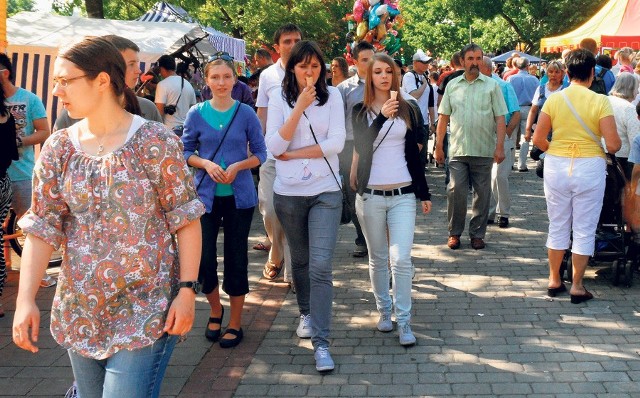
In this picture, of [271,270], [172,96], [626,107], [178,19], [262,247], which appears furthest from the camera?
[178,19]

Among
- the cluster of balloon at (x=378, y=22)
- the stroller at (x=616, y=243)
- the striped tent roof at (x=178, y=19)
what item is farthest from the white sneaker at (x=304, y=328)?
the striped tent roof at (x=178, y=19)

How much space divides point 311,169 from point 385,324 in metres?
1.39

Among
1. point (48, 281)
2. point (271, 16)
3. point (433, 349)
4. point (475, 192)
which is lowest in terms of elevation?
point (48, 281)

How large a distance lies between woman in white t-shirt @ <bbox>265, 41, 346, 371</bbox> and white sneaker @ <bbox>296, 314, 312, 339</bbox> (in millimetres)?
535

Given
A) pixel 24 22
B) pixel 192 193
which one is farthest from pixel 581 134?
pixel 24 22

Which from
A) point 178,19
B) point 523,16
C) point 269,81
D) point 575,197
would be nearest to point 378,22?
point 269,81

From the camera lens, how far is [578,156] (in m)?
6.23

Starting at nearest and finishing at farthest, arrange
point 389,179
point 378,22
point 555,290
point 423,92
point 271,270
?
point 389,179 < point 555,290 < point 271,270 < point 378,22 < point 423,92

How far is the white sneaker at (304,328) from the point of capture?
5.65m

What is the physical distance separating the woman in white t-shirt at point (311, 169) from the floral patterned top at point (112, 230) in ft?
7.09

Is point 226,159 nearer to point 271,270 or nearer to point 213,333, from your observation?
point 213,333

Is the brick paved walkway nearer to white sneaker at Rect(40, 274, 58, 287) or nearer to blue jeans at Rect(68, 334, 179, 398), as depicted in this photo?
white sneaker at Rect(40, 274, 58, 287)

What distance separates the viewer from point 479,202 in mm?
8406

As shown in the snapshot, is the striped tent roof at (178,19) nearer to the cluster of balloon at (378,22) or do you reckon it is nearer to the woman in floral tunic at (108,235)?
the cluster of balloon at (378,22)
